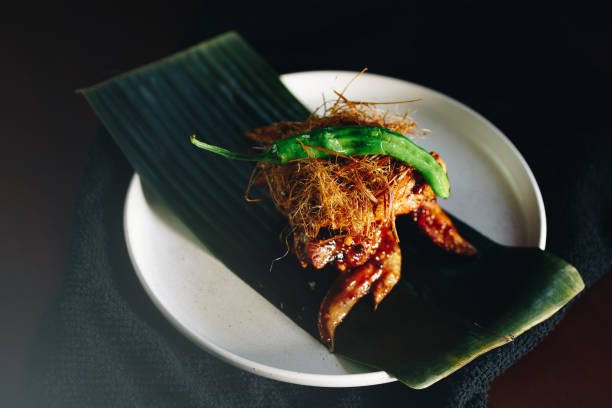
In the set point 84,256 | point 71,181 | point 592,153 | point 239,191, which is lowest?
point 71,181

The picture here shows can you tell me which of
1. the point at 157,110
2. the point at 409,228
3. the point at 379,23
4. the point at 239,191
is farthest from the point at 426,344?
the point at 379,23

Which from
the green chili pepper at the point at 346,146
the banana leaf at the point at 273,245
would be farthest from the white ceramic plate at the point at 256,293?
the green chili pepper at the point at 346,146

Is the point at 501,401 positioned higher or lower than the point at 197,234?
lower

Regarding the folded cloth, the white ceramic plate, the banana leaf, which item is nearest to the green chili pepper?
the banana leaf

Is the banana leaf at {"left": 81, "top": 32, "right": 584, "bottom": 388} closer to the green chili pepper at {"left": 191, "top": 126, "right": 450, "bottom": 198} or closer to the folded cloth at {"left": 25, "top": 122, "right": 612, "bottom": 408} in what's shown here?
the folded cloth at {"left": 25, "top": 122, "right": 612, "bottom": 408}

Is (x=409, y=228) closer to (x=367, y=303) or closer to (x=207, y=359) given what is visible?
(x=367, y=303)

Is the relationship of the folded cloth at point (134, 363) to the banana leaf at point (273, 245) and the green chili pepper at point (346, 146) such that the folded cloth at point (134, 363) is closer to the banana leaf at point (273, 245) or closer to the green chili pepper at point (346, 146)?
the banana leaf at point (273, 245)
